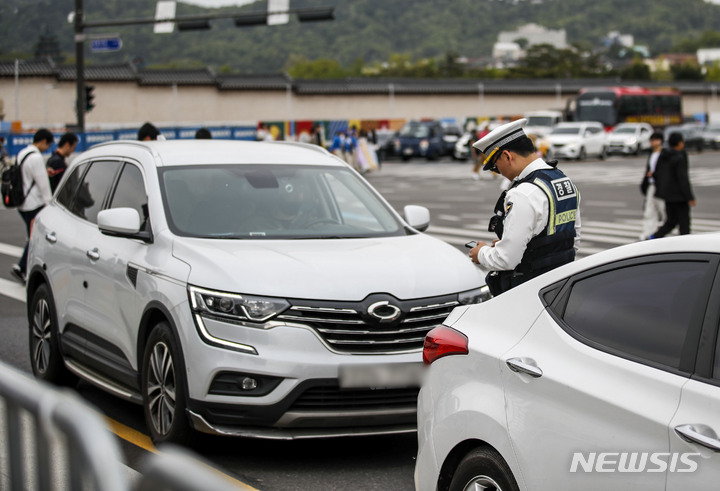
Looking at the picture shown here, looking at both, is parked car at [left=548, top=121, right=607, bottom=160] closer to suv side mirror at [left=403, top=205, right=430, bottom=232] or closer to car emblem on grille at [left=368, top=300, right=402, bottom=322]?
suv side mirror at [left=403, top=205, right=430, bottom=232]

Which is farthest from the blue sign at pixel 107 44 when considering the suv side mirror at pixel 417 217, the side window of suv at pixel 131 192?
the suv side mirror at pixel 417 217

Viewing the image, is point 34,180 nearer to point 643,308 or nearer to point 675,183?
point 675,183

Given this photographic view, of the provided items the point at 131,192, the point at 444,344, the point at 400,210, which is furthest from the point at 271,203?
the point at 400,210

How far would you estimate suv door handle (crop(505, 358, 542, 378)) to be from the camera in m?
3.62

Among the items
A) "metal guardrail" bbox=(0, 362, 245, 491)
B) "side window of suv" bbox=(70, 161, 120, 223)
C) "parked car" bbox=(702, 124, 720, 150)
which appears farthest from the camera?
"parked car" bbox=(702, 124, 720, 150)

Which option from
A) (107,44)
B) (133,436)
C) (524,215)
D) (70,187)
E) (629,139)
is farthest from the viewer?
(629,139)

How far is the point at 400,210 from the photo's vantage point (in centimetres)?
2408

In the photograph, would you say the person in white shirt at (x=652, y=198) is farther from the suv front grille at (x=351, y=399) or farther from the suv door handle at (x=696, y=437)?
the suv door handle at (x=696, y=437)

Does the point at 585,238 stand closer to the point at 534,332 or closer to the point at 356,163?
the point at 534,332

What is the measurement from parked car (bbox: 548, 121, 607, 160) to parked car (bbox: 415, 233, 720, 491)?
44612 mm

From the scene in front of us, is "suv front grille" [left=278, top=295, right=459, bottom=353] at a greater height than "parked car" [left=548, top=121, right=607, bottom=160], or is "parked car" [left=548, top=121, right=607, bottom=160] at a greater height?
"suv front grille" [left=278, top=295, right=459, bottom=353]

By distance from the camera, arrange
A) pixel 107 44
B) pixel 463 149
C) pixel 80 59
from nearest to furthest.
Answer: pixel 107 44, pixel 80 59, pixel 463 149

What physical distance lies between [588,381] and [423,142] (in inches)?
1933

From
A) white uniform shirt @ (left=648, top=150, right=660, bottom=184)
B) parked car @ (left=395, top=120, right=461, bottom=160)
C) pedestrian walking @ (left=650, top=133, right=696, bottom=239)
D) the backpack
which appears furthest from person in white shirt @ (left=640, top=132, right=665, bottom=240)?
parked car @ (left=395, top=120, right=461, bottom=160)
